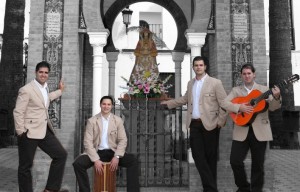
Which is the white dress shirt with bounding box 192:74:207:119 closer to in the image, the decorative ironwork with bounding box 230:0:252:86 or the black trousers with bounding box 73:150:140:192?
the black trousers with bounding box 73:150:140:192

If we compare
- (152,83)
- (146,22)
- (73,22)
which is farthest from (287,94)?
(146,22)

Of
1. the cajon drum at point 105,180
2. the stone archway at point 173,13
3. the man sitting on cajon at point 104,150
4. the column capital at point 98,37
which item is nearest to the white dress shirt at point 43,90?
the man sitting on cajon at point 104,150

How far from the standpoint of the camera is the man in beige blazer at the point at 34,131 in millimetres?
5004

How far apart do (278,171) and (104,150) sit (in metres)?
5.22

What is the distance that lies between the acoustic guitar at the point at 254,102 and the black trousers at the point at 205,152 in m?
0.40

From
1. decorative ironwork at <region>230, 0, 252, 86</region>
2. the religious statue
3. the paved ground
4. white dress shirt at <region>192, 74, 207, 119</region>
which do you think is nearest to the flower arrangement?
→ the religious statue

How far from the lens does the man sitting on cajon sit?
5.07 metres

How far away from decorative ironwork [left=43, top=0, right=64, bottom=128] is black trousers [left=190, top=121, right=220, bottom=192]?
289 cm

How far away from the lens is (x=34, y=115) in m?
5.12

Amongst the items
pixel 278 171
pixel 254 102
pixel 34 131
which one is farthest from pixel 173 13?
pixel 34 131

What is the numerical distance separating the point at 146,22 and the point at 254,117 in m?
22.3

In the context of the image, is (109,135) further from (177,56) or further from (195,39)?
(177,56)

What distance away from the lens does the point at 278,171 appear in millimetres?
8867

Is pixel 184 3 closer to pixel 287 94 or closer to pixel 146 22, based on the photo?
pixel 287 94
